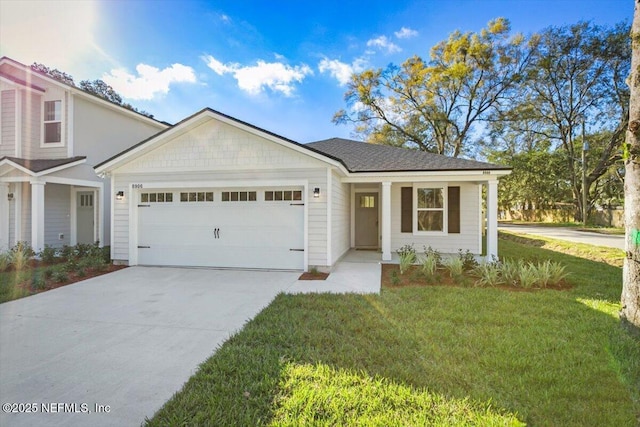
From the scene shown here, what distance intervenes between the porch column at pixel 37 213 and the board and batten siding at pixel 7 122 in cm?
268

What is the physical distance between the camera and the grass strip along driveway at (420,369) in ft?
8.20

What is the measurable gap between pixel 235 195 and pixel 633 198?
767 cm

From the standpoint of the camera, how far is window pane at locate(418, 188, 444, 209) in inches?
416

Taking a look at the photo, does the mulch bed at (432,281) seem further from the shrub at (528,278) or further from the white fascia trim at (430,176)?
the white fascia trim at (430,176)

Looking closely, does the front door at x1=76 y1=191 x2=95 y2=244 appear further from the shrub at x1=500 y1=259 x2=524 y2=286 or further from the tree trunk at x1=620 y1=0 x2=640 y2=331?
the tree trunk at x1=620 y1=0 x2=640 y2=331

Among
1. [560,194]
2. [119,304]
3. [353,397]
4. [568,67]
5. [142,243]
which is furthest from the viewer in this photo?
[560,194]

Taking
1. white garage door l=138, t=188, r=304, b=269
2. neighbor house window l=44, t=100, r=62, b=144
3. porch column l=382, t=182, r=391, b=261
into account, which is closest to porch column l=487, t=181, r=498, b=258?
porch column l=382, t=182, r=391, b=261

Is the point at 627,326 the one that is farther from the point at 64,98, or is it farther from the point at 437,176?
the point at 64,98

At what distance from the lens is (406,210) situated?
10805mm

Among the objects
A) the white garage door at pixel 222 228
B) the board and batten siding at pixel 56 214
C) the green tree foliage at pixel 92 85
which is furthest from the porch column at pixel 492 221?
the green tree foliage at pixel 92 85

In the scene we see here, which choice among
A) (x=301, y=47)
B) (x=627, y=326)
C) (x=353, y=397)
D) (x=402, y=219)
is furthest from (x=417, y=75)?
(x=353, y=397)

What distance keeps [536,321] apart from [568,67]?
2921 cm

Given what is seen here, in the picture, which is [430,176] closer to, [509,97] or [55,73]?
[509,97]

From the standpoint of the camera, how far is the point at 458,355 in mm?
3426
